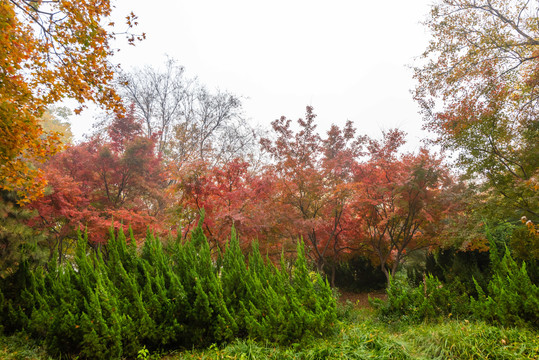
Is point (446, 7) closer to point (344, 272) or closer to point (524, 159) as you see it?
point (524, 159)

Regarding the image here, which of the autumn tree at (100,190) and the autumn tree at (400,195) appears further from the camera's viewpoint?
the autumn tree at (400,195)

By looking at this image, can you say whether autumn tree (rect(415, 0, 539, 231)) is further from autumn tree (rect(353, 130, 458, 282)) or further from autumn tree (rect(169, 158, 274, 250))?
autumn tree (rect(169, 158, 274, 250))

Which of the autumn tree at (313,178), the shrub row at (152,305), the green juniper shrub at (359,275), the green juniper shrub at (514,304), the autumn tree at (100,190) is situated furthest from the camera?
the green juniper shrub at (359,275)

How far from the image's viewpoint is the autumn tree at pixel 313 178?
8852mm

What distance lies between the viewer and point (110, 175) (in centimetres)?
977

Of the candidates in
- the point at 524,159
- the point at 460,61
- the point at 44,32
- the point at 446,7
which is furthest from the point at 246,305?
the point at 446,7

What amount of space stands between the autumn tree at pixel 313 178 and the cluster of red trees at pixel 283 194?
34 millimetres

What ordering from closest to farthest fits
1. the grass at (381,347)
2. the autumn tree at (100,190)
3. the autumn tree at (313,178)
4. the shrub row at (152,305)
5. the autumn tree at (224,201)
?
the grass at (381,347) → the shrub row at (152,305) → the autumn tree at (224,201) → the autumn tree at (100,190) → the autumn tree at (313,178)

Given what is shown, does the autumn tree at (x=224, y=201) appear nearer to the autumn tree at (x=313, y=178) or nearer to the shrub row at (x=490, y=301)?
the autumn tree at (x=313, y=178)

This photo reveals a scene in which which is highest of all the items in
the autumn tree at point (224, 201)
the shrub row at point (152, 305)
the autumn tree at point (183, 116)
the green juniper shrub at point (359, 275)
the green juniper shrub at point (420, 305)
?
the autumn tree at point (183, 116)

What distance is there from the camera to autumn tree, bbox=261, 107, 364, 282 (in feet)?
29.0

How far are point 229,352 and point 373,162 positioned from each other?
7.05m

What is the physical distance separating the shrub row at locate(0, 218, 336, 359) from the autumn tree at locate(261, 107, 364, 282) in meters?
3.94

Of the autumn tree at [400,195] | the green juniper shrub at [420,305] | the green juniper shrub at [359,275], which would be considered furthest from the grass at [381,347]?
the green juniper shrub at [359,275]
